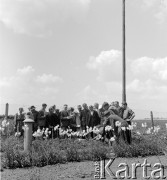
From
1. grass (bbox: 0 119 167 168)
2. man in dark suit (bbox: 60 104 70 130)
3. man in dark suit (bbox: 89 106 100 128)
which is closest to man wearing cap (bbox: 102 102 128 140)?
grass (bbox: 0 119 167 168)

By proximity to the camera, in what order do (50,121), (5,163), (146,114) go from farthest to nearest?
(146,114), (50,121), (5,163)

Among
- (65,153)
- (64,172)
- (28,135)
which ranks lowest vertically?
(64,172)

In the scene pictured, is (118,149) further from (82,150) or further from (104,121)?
(104,121)

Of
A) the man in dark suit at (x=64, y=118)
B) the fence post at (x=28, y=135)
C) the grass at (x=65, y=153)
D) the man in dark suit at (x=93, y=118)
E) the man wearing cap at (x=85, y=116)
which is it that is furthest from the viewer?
the man in dark suit at (x=64, y=118)

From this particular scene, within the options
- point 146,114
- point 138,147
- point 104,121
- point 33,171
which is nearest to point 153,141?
point 138,147

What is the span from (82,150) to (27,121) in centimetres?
178

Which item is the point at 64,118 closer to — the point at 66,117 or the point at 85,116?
the point at 66,117

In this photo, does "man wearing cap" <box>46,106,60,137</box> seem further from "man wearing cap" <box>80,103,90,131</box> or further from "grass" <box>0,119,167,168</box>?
"grass" <box>0,119,167,168</box>

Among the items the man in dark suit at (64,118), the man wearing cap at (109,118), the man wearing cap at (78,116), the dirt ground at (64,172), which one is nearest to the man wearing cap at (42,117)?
the man in dark suit at (64,118)

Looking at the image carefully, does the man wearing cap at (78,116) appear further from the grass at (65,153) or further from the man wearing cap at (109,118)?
the grass at (65,153)

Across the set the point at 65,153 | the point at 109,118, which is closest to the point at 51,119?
the point at 109,118

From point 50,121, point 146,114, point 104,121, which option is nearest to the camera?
point 104,121

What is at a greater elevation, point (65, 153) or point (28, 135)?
point (28, 135)

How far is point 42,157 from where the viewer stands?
7.96 m
